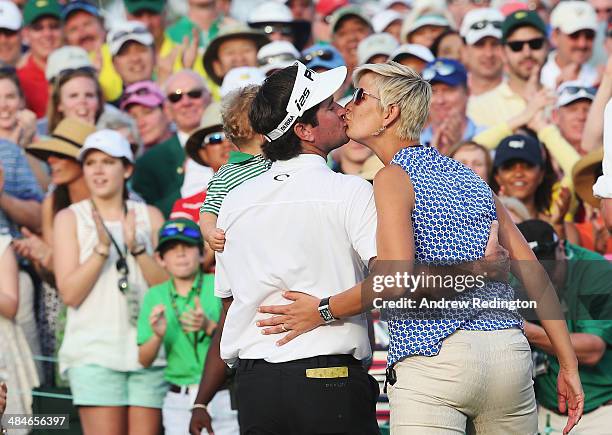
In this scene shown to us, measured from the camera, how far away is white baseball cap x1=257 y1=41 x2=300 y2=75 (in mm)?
9648

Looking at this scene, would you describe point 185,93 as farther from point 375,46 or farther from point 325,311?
point 325,311

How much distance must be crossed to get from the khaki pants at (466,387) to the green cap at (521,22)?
5.83m

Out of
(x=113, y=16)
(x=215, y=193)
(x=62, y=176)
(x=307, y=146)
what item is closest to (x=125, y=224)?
Result: (x=62, y=176)

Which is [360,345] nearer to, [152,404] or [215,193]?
[215,193]

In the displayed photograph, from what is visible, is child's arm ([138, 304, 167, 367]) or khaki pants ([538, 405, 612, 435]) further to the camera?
child's arm ([138, 304, 167, 367])

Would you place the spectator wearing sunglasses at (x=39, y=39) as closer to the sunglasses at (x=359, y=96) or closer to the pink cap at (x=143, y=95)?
the pink cap at (x=143, y=95)

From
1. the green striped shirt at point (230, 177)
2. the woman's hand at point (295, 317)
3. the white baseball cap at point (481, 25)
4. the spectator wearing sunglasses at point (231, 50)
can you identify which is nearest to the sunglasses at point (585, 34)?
the white baseball cap at point (481, 25)

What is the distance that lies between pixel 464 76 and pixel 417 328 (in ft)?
16.6

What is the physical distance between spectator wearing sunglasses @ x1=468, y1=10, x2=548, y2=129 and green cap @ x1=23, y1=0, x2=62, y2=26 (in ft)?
12.4

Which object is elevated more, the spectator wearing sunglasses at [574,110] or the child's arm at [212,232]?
the spectator wearing sunglasses at [574,110]

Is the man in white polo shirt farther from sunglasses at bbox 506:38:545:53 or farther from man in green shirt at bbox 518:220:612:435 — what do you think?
sunglasses at bbox 506:38:545:53

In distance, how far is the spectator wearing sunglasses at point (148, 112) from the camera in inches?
393

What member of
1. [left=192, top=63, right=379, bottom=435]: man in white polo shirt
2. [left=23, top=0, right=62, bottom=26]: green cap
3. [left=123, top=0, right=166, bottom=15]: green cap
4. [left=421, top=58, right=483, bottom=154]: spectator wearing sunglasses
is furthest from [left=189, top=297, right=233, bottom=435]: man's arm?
[left=123, top=0, right=166, bottom=15]: green cap

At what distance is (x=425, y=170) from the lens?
4.59m
